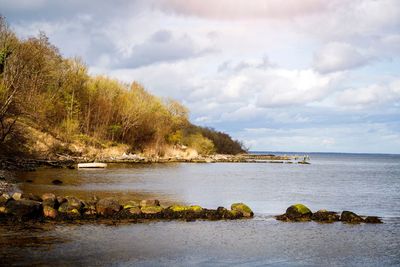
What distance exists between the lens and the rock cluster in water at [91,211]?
90.2ft

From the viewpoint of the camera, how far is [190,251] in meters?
21.3

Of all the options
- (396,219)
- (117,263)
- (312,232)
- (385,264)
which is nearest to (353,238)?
(312,232)

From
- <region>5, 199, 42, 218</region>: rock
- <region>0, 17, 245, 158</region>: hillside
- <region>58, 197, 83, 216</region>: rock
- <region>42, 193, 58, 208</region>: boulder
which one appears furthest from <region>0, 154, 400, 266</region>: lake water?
<region>0, 17, 245, 158</region>: hillside

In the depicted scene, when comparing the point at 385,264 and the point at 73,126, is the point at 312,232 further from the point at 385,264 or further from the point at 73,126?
the point at 73,126

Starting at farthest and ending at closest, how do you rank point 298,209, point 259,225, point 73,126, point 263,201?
point 73,126, point 263,201, point 298,209, point 259,225

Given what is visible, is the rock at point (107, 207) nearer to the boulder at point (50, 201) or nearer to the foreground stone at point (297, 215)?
the boulder at point (50, 201)

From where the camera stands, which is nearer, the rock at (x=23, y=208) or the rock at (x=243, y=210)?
the rock at (x=23, y=208)

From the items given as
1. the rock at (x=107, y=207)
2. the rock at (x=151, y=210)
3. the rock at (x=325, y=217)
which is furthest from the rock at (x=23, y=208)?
the rock at (x=325, y=217)

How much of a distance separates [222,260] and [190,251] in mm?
2047

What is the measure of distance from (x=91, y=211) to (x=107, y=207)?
967 millimetres

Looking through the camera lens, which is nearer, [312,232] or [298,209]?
[312,232]

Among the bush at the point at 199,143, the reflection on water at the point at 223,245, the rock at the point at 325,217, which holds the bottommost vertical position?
the reflection on water at the point at 223,245

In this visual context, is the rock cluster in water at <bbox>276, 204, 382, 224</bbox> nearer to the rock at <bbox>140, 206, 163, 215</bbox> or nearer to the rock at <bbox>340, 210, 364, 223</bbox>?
the rock at <bbox>340, 210, 364, 223</bbox>

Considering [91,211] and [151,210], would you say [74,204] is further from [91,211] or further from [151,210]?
[151,210]
